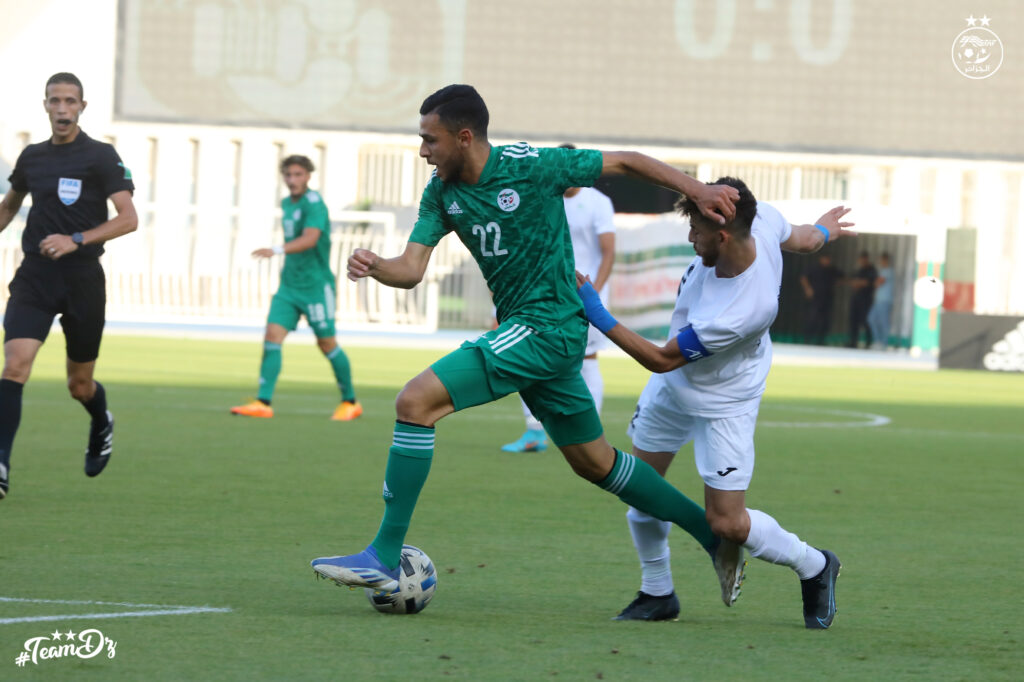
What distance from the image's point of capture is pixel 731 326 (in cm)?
574

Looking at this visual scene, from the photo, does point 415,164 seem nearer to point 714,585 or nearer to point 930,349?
point 930,349

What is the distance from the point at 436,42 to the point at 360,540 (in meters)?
31.4

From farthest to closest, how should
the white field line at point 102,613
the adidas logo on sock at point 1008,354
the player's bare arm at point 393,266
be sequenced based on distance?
1. the adidas logo on sock at point 1008,354
2. the player's bare arm at point 393,266
3. the white field line at point 102,613

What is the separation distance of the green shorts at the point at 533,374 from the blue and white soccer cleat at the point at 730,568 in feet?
2.02

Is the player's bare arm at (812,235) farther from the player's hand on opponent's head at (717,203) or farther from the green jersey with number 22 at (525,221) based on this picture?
the green jersey with number 22 at (525,221)

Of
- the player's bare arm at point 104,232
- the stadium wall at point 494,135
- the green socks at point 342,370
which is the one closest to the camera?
the player's bare arm at point 104,232

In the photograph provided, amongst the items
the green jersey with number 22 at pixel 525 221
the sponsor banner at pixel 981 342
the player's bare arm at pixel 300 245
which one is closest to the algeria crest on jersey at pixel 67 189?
the green jersey with number 22 at pixel 525 221

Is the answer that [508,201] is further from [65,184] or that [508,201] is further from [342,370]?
[342,370]

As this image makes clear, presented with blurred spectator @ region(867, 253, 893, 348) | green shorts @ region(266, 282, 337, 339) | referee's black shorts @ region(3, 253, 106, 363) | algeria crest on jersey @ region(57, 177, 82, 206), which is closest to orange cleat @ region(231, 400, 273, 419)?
green shorts @ region(266, 282, 337, 339)

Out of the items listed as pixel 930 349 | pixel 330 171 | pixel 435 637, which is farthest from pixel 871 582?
pixel 330 171

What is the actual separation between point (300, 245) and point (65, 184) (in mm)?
4813

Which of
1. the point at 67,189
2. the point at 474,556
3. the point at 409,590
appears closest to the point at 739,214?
the point at 409,590

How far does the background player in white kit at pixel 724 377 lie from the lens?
228 inches

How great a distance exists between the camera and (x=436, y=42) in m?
38.0
